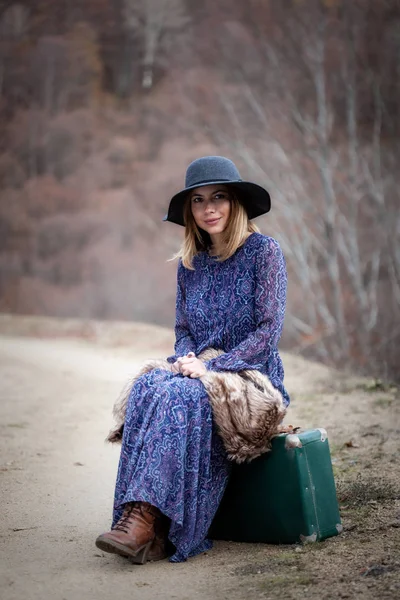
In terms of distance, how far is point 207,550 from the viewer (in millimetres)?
2992

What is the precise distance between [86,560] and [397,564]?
1.15 metres

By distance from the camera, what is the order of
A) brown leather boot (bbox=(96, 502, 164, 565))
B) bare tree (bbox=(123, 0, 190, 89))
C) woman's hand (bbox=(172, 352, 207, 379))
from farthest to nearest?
1. bare tree (bbox=(123, 0, 190, 89))
2. woman's hand (bbox=(172, 352, 207, 379))
3. brown leather boot (bbox=(96, 502, 164, 565))

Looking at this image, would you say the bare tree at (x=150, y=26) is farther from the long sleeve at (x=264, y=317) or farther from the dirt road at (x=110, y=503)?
the long sleeve at (x=264, y=317)

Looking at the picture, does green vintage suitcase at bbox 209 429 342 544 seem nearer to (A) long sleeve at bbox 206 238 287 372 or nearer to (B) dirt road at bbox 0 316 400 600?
(B) dirt road at bbox 0 316 400 600

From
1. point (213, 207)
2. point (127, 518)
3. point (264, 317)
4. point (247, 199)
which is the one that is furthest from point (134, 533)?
point (247, 199)

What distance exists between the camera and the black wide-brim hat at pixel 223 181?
322cm

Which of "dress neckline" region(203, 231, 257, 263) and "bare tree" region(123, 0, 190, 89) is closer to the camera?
"dress neckline" region(203, 231, 257, 263)

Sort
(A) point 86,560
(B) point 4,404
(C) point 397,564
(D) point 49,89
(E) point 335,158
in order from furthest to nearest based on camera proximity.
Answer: (D) point 49,89
(E) point 335,158
(B) point 4,404
(A) point 86,560
(C) point 397,564

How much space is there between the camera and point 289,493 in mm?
2887

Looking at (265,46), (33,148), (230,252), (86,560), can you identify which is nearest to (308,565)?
(86,560)

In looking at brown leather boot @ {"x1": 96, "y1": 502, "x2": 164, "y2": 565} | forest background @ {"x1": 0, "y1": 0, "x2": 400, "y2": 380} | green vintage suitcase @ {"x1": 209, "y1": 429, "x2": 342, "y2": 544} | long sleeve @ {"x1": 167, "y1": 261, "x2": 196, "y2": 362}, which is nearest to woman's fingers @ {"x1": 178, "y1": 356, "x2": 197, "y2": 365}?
long sleeve @ {"x1": 167, "y1": 261, "x2": 196, "y2": 362}

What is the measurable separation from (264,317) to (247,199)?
1.89 feet

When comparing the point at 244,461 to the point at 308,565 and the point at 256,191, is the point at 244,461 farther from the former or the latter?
the point at 256,191

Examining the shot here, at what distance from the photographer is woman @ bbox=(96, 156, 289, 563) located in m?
2.77
